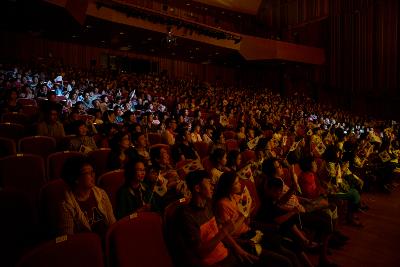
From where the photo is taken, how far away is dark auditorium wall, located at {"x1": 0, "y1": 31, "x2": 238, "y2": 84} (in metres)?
12.7

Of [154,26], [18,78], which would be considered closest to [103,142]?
[18,78]

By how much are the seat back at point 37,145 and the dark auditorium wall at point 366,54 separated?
13771mm

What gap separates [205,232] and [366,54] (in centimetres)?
1499

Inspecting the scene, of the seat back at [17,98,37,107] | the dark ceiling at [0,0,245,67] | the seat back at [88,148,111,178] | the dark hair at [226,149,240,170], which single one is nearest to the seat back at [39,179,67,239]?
the seat back at [88,148,111,178]

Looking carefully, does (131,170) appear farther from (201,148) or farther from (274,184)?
(201,148)

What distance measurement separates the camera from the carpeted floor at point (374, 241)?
9.19ft

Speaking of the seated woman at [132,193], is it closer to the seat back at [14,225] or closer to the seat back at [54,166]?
the seat back at [14,225]

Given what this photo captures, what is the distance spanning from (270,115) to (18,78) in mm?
6613

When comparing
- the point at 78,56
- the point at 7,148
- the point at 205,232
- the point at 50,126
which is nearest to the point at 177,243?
the point at 205,232

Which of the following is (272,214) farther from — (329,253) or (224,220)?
(329,253)

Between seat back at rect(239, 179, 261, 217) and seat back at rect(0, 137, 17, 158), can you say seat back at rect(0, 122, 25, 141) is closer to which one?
seat back at rect(0, 137, 17, 158)

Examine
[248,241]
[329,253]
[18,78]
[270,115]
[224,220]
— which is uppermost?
[18,78]

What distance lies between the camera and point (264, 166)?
2828 millimetres

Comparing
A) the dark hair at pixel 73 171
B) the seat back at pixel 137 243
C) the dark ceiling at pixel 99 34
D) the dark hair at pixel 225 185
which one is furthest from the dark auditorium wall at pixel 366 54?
the dark hair at pixel 73 171
